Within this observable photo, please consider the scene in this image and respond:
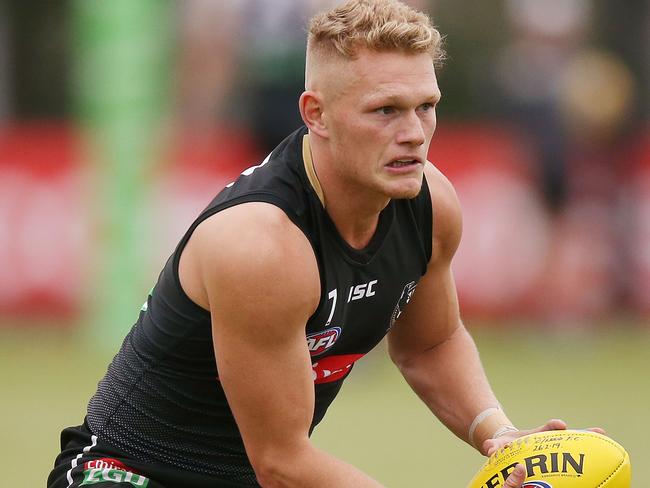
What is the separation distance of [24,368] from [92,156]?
2171 millimetres

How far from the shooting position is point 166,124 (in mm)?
12961

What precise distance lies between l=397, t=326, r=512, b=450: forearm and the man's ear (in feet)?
3.76

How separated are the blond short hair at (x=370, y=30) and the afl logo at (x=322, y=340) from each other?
0.89 m

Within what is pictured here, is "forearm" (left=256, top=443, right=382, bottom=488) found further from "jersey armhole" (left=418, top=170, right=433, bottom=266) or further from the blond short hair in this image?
the blond short hair

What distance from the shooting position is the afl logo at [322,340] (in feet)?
15.6

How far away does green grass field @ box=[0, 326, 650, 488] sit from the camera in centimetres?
833

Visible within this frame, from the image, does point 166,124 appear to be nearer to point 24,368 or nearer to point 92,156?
point 92,156

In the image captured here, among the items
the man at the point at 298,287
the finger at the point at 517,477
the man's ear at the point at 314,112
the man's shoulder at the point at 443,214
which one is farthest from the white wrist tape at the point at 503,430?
the man's ear at the point at 314,112

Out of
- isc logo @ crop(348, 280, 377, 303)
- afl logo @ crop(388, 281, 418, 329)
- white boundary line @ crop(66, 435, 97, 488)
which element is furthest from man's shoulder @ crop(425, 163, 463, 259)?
white boundary line @ crop(66, 435, 97, 488)

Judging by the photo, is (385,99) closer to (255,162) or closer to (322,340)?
(322,340)

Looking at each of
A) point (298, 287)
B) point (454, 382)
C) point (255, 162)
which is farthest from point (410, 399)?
point (298, 287)

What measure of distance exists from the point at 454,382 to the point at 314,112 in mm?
1246


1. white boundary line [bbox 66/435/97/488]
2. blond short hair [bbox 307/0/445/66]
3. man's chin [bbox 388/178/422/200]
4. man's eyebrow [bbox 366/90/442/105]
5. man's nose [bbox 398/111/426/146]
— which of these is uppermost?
blond short hair [bbox 307/0/445/66]

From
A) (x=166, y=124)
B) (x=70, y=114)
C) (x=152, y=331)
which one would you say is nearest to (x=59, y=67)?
(x=70, y=114)
